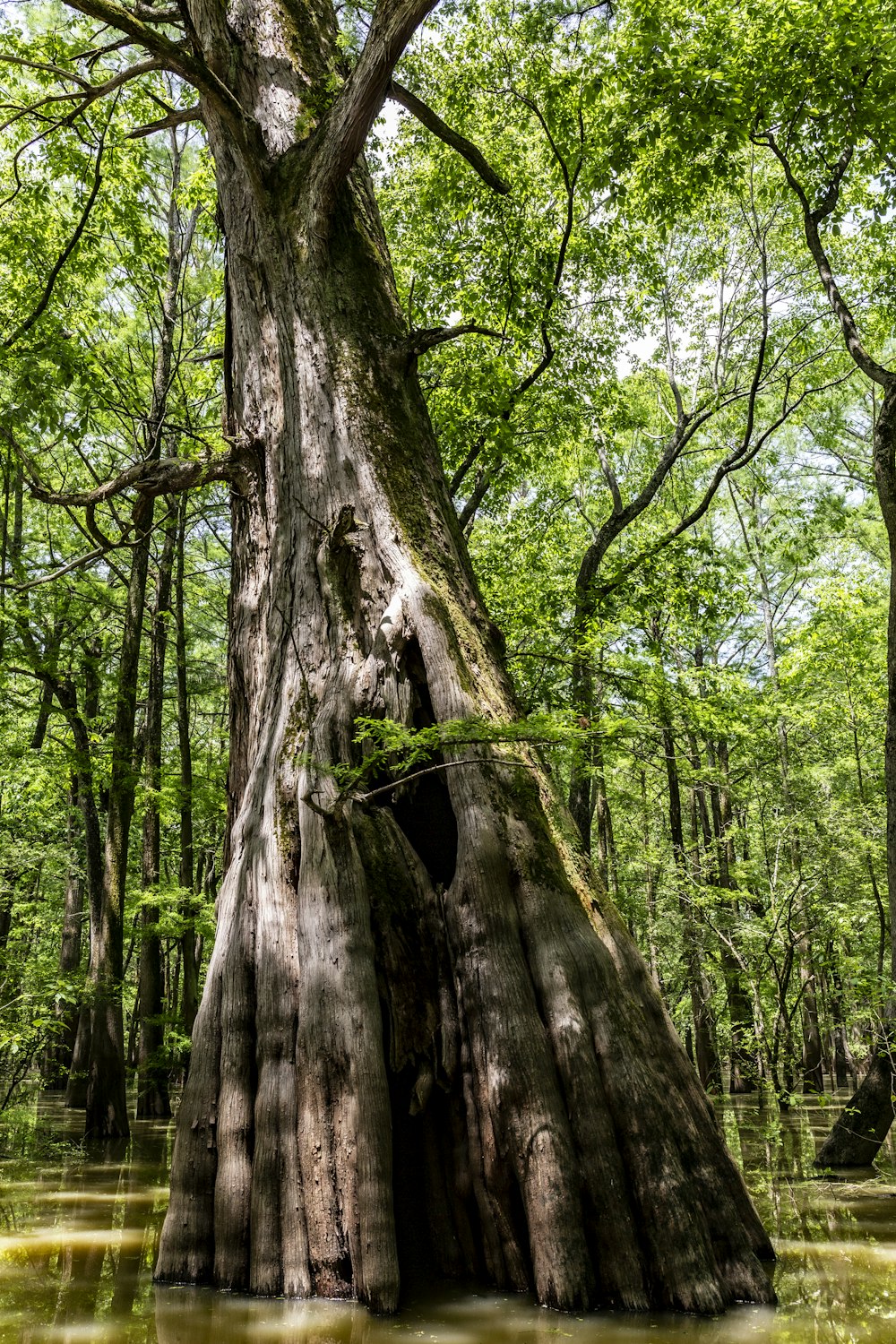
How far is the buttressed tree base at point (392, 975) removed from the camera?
3389 millimetres

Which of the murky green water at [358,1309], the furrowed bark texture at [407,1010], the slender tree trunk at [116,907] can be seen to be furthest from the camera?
the slender tree trunk at [116,907]

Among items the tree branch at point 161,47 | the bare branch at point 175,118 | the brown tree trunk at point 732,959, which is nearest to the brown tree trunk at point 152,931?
the bare branch at point 175,118

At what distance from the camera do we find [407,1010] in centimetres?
389

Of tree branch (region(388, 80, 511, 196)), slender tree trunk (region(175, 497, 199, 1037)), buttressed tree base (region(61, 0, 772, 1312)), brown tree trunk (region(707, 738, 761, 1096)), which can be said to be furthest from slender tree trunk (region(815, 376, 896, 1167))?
slender tree trunk (region(175, 497, 199, 1037))

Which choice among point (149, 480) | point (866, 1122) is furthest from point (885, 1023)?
point (149, 480)

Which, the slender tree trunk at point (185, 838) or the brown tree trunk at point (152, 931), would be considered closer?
the brown tree trunk at point (152, 931)

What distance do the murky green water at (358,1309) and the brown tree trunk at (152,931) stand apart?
21.3 ft

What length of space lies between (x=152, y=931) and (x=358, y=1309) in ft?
32.8

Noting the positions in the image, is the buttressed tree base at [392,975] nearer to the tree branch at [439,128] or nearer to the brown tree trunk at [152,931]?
the tree branch at [439,128]

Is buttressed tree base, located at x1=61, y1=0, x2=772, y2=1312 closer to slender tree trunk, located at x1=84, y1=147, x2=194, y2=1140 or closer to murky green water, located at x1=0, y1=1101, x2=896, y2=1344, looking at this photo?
murky green water, located at x1=0, y1=1101, x2=896, y2=1344

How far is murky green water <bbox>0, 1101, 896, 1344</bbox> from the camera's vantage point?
9.59 feet

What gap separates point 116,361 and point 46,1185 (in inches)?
420

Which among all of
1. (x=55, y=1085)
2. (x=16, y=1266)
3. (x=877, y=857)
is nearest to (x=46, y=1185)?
(x=16, y=1266)

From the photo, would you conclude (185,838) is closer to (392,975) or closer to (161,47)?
(392,975)
